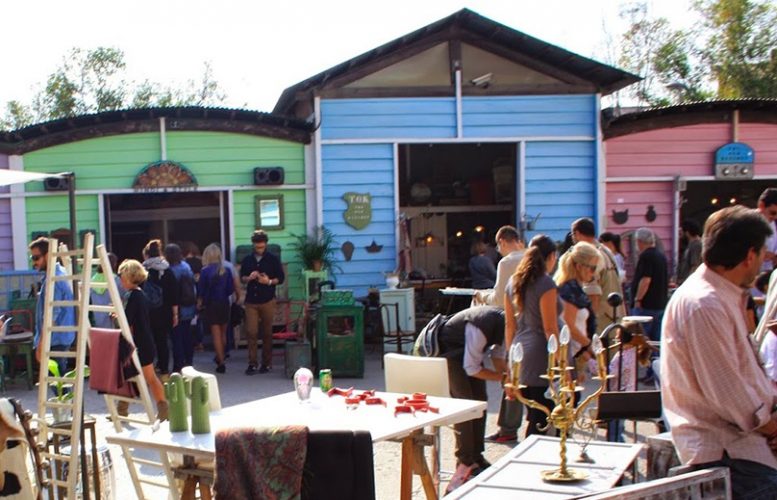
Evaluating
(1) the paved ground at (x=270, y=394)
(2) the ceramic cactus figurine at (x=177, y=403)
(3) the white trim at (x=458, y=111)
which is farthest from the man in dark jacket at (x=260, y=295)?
(2) the ceramic cactus figurine at (x=177, y=403)

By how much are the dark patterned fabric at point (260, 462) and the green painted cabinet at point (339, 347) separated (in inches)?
238

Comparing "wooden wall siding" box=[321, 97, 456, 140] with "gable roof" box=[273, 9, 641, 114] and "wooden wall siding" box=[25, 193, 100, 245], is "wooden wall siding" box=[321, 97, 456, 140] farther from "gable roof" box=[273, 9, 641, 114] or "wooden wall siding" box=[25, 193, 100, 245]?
"wooden wall siding" box=[25, 193, 100, 245]

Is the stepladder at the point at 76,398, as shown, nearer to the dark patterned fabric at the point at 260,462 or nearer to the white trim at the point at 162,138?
the dark patterned fabric at the point at 260,462

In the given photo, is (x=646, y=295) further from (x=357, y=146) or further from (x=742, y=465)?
(x=742, y=465)

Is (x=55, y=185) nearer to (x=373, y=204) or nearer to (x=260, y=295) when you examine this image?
(x=260, y=295)

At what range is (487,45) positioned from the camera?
464 inches

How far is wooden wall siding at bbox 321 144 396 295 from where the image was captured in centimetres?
1156

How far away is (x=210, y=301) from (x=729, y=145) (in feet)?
25.2

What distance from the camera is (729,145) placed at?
12.1 m

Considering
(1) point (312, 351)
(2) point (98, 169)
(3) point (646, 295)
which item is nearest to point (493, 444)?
(3) point (646, 295)

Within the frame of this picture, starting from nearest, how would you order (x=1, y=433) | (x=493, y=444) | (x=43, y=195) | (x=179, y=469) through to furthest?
(x=1, y=433), (x=179, y=469), (x=493, y=444), (x=43, y=195)

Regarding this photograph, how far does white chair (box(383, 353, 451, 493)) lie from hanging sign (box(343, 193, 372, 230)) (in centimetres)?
623

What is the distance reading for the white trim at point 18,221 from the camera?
36.5ft

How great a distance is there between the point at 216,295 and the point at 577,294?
525 centimetres
